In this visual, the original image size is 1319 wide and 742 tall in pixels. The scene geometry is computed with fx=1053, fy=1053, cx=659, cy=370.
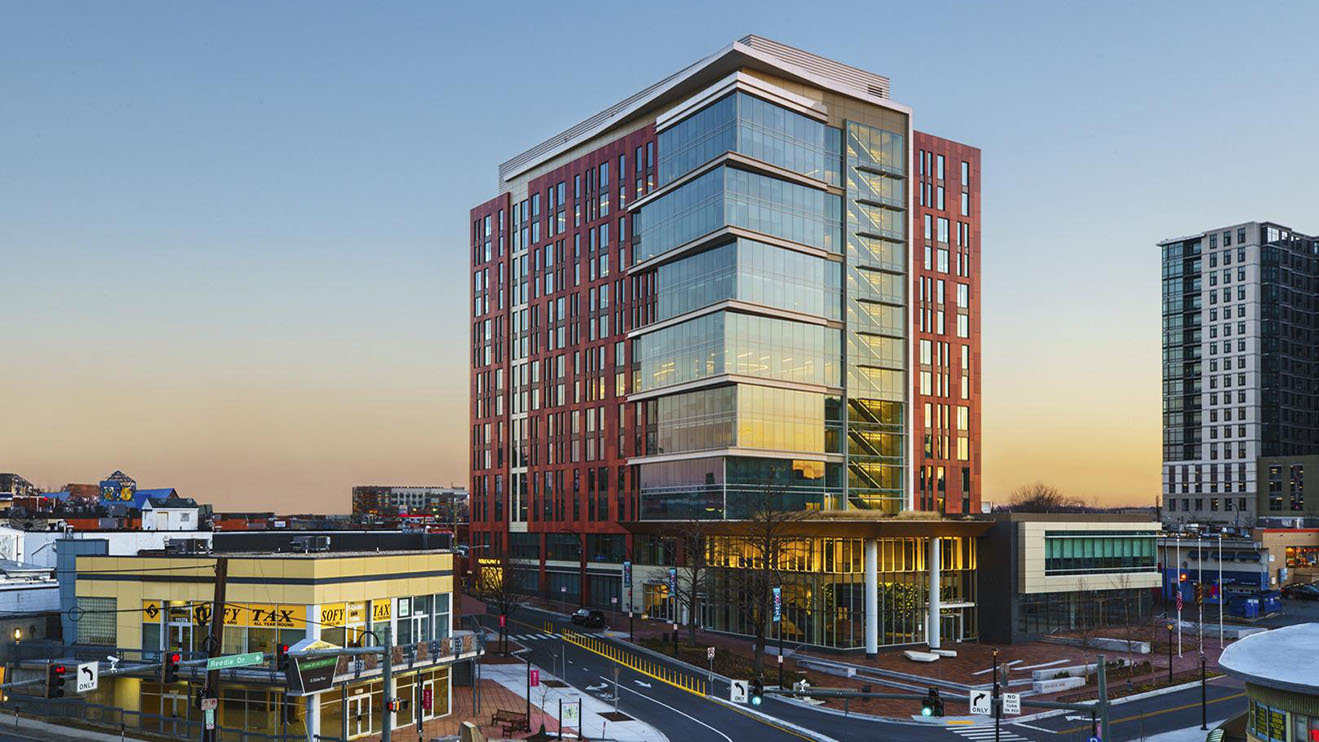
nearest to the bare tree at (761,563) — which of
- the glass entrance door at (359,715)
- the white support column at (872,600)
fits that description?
the white support column at (872,600)

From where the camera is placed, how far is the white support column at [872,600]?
77.6m

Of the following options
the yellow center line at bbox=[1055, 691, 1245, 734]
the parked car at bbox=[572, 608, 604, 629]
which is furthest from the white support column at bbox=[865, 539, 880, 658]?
the parked car at bbox=[572, 608, 604, 629]

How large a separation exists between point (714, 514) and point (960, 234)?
3918 cm

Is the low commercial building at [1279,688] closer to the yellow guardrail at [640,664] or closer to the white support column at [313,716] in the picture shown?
the white support column at [313,716]

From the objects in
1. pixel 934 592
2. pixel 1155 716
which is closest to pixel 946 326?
pixel 934 592

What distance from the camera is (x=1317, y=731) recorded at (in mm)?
27016

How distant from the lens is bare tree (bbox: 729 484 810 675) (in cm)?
7069

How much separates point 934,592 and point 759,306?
91.0 ft

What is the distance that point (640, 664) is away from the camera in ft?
241

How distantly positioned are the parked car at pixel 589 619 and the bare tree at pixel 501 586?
5.50 meters

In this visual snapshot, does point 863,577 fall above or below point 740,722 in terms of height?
above

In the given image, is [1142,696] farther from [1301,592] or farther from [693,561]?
[1301,592]

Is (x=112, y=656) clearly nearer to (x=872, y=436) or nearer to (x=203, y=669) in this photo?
(x=203, y=669)

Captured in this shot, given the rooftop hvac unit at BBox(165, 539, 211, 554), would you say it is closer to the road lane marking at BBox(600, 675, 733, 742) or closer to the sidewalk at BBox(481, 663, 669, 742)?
the sidewalk at BBox(481, 663, 669, 742)
